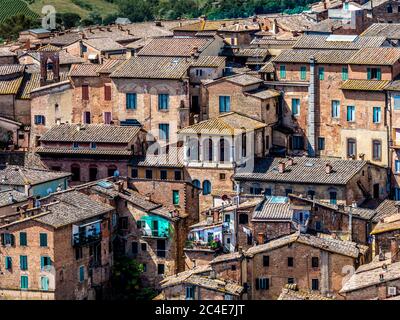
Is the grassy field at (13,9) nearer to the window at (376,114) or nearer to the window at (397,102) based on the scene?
the window at (376,114)

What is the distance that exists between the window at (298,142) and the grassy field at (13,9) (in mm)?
53481

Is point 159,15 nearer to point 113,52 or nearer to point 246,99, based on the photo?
point 113,52

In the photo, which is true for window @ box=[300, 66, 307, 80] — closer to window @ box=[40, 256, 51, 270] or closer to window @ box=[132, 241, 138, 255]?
window @ box=[132, 241, 138, 255]

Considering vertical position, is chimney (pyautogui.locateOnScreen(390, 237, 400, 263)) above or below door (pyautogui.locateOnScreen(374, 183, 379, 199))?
below

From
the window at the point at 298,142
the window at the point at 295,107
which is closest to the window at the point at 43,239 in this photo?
the window at the point at 298,142

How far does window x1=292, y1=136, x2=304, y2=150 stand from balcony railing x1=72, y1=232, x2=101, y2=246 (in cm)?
1104

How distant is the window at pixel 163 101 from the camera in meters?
50.7

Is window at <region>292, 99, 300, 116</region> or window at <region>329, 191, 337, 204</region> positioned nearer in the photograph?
window at <region>329, 191, 337, 204</region>

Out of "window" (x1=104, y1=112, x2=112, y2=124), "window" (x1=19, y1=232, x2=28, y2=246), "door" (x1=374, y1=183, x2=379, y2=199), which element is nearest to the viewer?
"window" (x1=19, y1=232, x2=28, y2=246)

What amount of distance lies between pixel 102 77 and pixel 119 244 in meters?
9.97

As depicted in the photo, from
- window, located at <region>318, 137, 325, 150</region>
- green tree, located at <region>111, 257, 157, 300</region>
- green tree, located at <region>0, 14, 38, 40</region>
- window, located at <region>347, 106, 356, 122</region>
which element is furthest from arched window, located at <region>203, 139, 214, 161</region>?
green tree, located at <region>0, 14, 38, 40</region>

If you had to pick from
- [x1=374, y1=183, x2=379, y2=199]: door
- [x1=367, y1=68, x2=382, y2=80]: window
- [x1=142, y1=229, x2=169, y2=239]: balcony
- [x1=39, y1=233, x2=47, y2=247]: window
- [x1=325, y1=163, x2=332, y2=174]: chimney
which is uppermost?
[x1=367, y1=68, x2=382, y2=80]: window

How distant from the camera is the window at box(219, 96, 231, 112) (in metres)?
49.9
